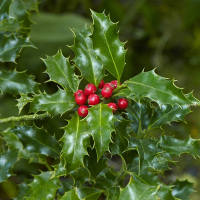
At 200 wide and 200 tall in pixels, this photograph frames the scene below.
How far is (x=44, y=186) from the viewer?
0.97 metres

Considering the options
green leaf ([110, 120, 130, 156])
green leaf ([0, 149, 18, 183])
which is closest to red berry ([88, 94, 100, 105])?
green leaf ([110, 120, 130, 156])

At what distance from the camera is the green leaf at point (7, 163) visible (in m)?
1.04

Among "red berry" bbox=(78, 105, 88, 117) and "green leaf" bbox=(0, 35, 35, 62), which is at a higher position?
"green leaf" bbox=(0, 35, 35, 62)

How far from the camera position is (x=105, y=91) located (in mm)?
838

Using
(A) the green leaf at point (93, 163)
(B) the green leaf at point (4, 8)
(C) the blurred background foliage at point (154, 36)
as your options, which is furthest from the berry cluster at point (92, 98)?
(C) the blurred background foliage at point (154, 36)

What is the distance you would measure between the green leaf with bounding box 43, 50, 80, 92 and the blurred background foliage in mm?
1523

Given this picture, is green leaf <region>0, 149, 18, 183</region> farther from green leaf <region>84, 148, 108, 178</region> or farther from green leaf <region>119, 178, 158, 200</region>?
green leaf <region>119, 178, 158, 200</region>

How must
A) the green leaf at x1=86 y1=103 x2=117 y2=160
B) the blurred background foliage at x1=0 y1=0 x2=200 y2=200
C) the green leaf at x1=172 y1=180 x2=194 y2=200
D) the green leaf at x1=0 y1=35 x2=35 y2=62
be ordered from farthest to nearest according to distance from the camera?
the blurred background foliage at x1=0 y1=0 x2=200 y2=200, the green leaf at x1=172 y1=180 x2=194 y2=200, the green leaf at x1=0 y1=35 x2=35 y2=62, the green leaf at x1=86 y1=103 x2=117 y2=160

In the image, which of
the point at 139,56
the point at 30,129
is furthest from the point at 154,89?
the point at 139,56

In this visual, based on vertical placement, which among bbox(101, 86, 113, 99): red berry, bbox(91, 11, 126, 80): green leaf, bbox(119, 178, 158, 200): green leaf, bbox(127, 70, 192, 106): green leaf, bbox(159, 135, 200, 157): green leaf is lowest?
bbox(159, 135, 200, 157): green leaf

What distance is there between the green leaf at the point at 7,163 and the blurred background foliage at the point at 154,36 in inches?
55.7

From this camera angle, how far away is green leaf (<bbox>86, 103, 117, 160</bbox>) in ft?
2.49

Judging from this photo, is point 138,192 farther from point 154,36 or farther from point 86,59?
point 154,36

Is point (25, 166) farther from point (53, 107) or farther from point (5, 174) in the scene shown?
point (53, 107)
